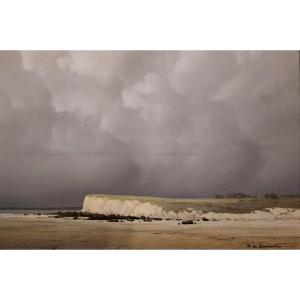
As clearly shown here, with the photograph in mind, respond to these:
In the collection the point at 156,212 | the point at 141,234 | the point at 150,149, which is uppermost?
the point at 150,149

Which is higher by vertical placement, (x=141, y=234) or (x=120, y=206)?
(x=120, y=206)

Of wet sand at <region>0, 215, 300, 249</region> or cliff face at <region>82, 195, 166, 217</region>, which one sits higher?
cliff face at <region>82, 195, 166, 217</region>

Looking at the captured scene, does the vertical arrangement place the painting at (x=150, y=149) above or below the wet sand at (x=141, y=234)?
above

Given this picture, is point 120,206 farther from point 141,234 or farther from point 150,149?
point 150,149

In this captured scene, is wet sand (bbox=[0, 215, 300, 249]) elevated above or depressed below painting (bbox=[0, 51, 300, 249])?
below

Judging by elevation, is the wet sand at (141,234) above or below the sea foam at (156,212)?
below

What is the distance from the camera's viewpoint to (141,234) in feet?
9.02

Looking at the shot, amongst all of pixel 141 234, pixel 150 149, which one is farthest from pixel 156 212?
pixel 150 149

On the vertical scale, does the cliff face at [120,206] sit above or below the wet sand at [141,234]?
above

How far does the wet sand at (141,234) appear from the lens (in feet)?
8.96

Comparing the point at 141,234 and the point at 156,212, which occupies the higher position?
the point at 156,212

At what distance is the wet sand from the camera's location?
273cm
